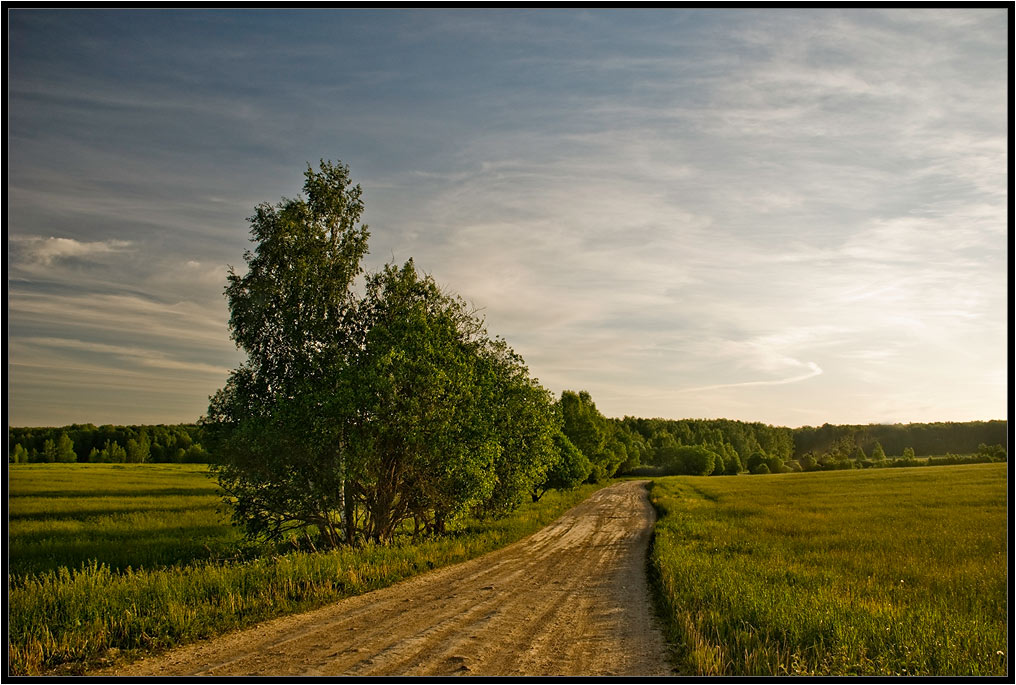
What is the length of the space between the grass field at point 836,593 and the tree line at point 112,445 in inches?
3840

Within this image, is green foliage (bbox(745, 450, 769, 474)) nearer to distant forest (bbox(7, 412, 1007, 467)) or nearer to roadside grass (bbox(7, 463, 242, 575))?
distant forest (bbox(7, 412, 1007, 467))

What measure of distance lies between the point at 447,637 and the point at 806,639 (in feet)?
19.4

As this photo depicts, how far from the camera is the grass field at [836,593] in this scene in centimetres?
897

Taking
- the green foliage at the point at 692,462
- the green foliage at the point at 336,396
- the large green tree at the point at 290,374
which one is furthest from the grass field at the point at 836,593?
the green foliage at the point at 692,462

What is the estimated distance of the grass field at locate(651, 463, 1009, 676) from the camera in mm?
8969

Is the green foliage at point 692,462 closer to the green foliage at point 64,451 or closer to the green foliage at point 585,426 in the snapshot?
the green foliage at point 585,426

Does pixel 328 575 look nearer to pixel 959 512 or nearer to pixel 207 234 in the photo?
pixel 207 234

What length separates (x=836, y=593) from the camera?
47.4ft

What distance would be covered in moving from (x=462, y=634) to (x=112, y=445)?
404ft

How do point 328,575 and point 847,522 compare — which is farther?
point 847,522

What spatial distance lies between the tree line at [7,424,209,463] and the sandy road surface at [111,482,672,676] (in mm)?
99156

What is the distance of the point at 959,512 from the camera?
125ft

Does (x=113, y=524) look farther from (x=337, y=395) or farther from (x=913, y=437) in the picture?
(x=913, y=437)

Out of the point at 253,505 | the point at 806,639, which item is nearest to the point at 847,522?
the point at 806,639
